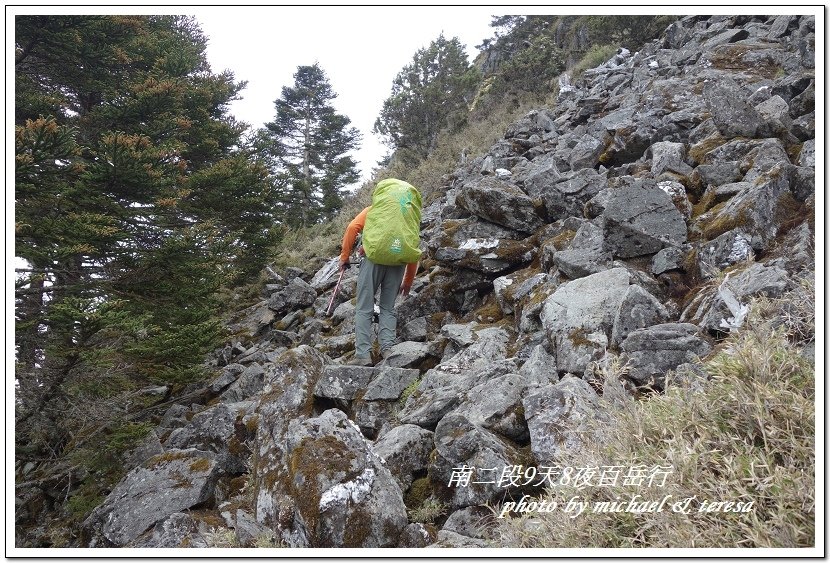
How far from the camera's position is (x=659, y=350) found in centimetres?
395

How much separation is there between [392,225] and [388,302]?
119 centimetres

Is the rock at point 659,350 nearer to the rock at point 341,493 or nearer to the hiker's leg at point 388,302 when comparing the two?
the rock at point 341,493

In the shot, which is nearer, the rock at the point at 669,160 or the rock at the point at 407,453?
the rock at the point at 407,453

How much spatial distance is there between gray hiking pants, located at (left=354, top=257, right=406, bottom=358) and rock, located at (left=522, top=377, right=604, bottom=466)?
3257 millimetres

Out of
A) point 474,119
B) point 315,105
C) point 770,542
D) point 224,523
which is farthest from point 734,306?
point 315,105

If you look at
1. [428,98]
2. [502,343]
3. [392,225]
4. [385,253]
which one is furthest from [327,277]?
[428,98]

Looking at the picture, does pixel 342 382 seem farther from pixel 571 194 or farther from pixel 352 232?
pixel 571 194

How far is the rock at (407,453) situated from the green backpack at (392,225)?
2891 millimetres

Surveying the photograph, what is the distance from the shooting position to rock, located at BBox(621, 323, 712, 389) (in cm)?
385

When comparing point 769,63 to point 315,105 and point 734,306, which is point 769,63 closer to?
point 734,306

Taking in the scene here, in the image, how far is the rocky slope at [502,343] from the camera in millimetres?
3637

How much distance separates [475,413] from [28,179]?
599 centimetres

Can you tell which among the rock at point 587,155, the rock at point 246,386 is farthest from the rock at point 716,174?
the rock at point 246,386

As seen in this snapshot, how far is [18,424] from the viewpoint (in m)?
5.92
